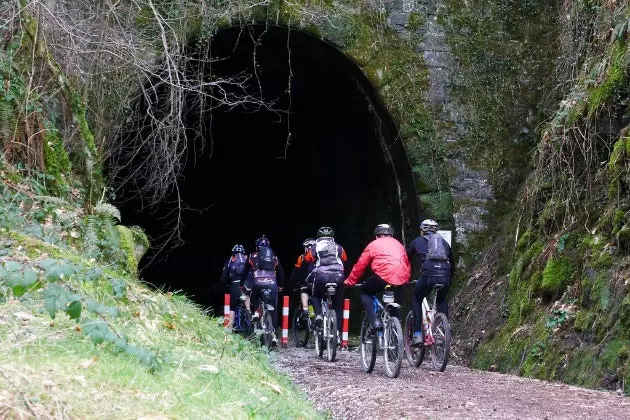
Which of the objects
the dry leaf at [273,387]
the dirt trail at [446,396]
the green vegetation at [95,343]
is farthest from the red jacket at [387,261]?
the dry leaf at [273,387]

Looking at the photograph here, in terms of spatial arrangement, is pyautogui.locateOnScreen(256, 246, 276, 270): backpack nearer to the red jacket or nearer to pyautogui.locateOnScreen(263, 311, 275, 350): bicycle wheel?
pyautogui.locateOnScreen(263, 311, 275, 350): bicycle wheel

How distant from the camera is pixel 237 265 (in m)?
12.2

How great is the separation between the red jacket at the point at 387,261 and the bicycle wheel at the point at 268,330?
2433mm

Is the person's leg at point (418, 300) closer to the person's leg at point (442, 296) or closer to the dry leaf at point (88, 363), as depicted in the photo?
the person's leg at point (442, 296)

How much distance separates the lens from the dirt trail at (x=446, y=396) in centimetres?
599

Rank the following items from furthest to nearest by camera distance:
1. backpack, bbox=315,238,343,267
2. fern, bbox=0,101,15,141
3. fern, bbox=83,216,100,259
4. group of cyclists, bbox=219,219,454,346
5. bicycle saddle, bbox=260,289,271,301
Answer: bicycle saddle, bbox=260,289,271,301 < backpack, bbox=315,238,343,267 < group of cyclists, bbox=219,219,454,346 < fern, bbox=83,216,100,259 < fern, bbox=0,101,15,141

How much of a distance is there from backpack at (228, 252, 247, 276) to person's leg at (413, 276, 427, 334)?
12.6ft

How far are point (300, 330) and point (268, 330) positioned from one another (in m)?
1.38

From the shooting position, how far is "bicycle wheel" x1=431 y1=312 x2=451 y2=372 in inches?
331

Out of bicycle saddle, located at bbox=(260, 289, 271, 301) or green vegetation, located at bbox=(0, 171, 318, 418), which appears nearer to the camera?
green vegetation, located at bbox=(0, 171, 318, 418)

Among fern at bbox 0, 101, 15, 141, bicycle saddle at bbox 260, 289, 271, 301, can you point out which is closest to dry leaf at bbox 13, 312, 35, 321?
fern at bbox 0, 101, 15, 141

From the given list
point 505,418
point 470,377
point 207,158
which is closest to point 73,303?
point 505,418

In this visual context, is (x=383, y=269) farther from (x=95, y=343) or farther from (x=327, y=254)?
(x=95, y=343)

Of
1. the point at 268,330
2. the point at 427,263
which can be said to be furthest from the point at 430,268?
the point at 268,330
